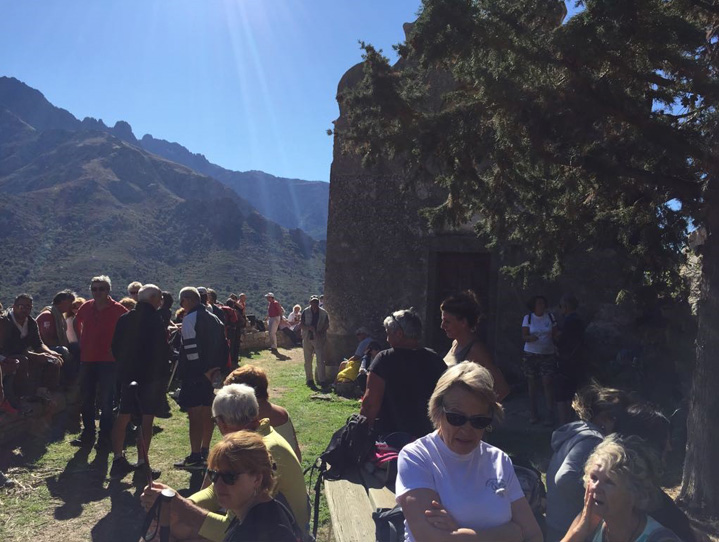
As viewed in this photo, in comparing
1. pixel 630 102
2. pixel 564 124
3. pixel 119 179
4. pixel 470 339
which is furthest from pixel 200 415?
pixel 119 179

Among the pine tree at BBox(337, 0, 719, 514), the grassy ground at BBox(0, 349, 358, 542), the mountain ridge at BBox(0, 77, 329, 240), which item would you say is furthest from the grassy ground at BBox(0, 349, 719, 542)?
the mountain ridge at BBox(0, 77, 329, 240)

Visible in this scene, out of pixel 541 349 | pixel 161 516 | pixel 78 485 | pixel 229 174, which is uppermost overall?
pixel 229 174

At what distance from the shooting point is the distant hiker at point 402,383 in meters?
3.79

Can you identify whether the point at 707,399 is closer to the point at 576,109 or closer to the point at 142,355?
the point at 576,109

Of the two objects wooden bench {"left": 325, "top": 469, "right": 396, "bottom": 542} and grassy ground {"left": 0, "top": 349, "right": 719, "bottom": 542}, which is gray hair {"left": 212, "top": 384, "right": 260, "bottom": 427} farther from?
grassy ground {"left": 0, "top": 349, "right": 719, "bottom": 542}

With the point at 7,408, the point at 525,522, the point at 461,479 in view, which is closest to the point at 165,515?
the point at 461,479

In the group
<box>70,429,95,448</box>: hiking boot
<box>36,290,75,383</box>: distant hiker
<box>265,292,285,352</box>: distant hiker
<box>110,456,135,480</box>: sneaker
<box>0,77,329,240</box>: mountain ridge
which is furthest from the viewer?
<box>0,77,329,240</box>: mountain ridge

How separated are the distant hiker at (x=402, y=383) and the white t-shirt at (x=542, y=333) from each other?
13.2 ft

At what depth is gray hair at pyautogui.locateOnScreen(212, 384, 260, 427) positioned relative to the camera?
3119 mm

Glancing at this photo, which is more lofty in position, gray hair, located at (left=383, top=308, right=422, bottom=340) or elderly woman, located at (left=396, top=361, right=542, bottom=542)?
gray hair, located at (left=383, top=308, right=422, bottom=340)

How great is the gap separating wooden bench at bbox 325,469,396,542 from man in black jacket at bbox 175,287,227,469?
2.17 meters

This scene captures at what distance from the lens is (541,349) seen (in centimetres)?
760

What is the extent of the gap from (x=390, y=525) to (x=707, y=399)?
312 cm

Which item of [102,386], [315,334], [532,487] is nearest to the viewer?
[532,487]
